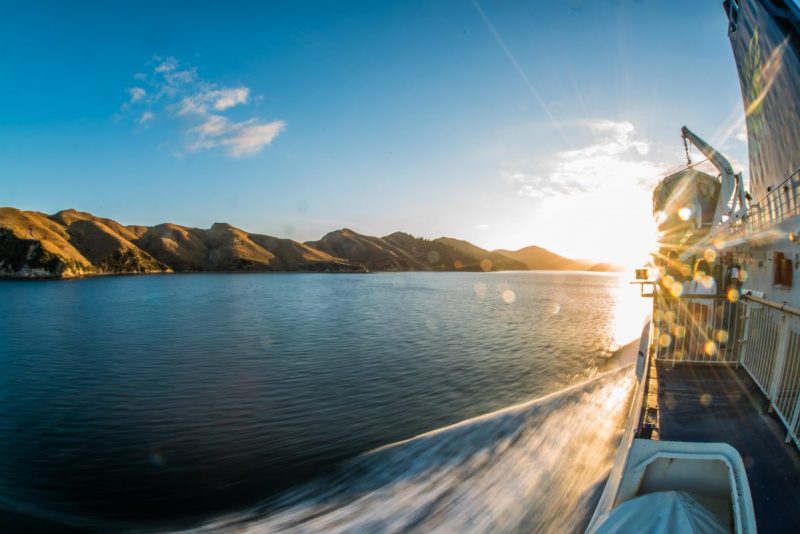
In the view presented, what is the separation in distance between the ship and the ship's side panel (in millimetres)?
46

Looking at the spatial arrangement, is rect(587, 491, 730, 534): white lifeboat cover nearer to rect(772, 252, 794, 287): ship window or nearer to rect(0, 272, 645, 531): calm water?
rect(0, 272, 645, 531): calm water

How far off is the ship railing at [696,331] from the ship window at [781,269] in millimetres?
1510

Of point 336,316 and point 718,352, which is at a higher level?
point 718,352

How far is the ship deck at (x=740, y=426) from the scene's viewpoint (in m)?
4.59

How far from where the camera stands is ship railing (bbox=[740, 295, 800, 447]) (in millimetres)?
6172

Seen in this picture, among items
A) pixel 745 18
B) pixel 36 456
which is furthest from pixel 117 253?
pixel 745 18

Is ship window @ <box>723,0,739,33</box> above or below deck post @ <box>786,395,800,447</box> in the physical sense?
above

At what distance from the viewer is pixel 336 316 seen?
37.2 metres

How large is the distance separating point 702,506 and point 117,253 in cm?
18465

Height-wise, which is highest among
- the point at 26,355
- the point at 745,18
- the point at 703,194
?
the point at 745,18

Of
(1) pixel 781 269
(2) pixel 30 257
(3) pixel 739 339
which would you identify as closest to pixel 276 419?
(3) pixel 739 339

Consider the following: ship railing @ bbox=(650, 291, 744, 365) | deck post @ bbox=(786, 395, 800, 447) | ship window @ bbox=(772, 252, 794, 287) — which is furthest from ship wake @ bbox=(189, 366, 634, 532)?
ship window @ bbox=(772, 252, 794, 287)

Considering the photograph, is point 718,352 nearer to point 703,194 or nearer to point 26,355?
point 703,194

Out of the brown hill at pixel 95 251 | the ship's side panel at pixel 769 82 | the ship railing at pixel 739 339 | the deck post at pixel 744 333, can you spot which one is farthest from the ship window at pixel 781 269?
Result: the brown hill at pixel 95 251
